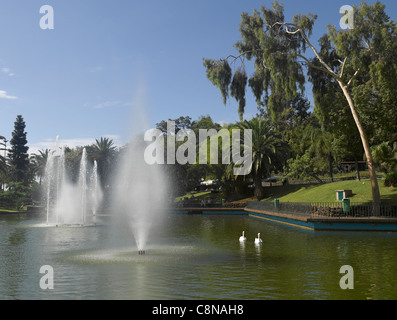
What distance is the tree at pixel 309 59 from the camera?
93.1 feet

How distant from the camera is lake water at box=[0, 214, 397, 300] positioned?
10.8 m

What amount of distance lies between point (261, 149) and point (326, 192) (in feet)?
43.7

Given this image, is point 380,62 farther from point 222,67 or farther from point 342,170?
point 342,170

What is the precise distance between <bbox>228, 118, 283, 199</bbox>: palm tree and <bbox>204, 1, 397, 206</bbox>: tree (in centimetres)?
1827

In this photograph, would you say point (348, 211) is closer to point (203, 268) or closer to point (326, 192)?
point (326, 192)

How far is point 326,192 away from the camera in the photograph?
43438 mm

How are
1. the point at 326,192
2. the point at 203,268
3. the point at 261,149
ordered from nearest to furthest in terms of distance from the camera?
the point at 203,268, the point at 326,192, the point at 261,149

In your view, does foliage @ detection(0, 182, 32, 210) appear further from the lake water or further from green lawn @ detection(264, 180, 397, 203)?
the lake water

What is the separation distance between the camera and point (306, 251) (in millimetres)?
17938

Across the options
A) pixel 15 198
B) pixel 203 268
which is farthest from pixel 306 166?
pixel 15 198

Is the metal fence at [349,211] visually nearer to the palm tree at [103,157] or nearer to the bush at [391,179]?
the bush at [391,179]

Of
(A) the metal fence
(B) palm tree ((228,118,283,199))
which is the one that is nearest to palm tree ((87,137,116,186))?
(B) palm tree ((228,118,283,199))

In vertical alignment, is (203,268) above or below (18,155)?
below
